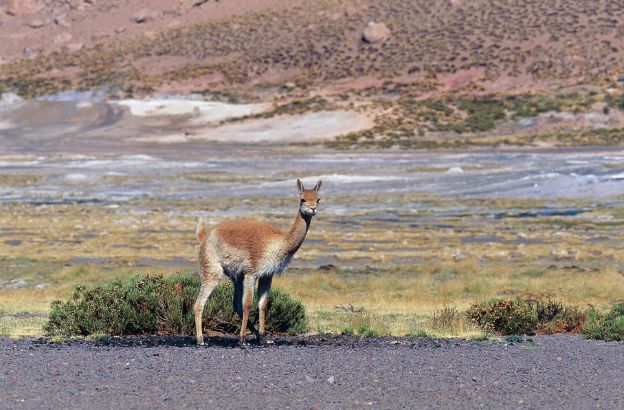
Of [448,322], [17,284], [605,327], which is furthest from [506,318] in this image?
[17,284]

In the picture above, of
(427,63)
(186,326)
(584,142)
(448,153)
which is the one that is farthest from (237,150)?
(186,326)

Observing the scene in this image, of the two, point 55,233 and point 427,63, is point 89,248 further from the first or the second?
point 427,63

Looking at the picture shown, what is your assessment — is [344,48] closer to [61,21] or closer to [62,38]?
[62,38]

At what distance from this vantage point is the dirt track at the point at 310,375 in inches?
369

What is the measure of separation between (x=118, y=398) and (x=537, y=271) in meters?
17.7

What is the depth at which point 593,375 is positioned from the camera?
1066cm

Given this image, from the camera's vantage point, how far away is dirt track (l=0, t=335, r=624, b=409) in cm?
938

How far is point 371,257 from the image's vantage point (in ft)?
94.5

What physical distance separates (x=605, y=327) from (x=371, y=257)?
50.5 feet

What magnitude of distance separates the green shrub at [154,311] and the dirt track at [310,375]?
1074mm

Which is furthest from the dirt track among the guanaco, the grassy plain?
the grassy plain

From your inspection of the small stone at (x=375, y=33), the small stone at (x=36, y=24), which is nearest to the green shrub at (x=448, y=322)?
the small stone at (x=375, y=33)

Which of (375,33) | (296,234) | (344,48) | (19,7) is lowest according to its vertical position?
(296,234)

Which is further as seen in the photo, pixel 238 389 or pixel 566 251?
pixel 566 251
